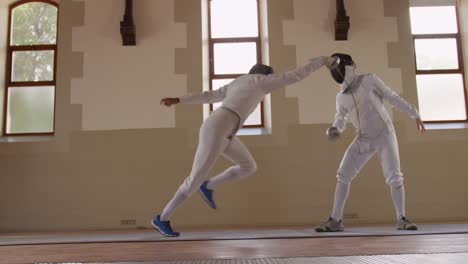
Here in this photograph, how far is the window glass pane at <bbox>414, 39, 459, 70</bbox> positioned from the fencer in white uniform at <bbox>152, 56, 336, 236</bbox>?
252cm

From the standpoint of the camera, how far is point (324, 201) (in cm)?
462

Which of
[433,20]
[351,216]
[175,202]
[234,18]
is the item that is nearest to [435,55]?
[433,20]

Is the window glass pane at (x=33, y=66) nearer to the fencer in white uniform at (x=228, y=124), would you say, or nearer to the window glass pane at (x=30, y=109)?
the window glass pane at (x=30, y=109)

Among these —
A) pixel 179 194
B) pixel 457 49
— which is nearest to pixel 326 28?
pixel 457 49

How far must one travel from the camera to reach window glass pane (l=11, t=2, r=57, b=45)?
205 inches

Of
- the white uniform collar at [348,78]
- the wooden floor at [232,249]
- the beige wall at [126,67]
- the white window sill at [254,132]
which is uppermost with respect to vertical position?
the beige wall at [126,67]

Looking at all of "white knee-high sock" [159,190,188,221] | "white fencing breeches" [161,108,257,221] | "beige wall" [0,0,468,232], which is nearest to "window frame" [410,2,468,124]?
"beige wall" [0,0,468,232]

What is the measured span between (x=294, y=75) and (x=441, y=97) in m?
2.94

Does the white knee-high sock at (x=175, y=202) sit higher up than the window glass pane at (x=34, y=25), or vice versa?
the window glass pane at (x=34, y=25)

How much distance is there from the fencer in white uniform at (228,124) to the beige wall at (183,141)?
1.47 m

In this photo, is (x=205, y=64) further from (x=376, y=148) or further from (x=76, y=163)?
(x=376, y=148)

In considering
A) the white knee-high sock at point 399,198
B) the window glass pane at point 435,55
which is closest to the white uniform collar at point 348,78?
the white knee-high sock at point 399,198

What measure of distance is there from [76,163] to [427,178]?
380 centimetres

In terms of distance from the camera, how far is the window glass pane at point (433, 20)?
5.18 m
